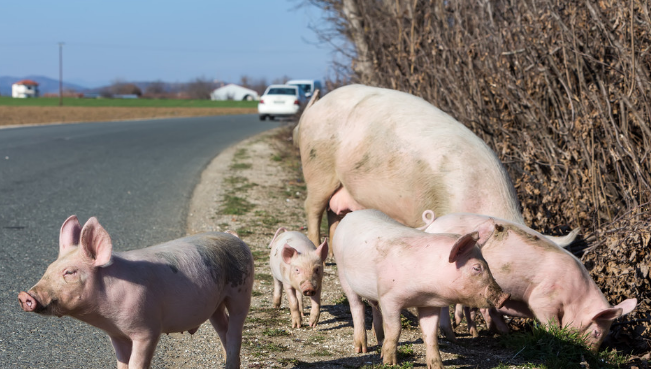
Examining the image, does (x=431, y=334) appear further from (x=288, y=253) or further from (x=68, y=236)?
(x=68, y=236)

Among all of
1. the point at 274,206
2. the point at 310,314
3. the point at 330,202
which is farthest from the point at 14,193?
the point at 310,314

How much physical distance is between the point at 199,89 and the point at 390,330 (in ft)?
478

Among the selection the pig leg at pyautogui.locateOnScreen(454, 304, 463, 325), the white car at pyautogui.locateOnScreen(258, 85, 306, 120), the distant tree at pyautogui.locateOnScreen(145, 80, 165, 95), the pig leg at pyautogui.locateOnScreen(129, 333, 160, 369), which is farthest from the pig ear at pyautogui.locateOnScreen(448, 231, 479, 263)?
the distant tree at pyautogui.locateOnScreen(145, 80, 165, 95)

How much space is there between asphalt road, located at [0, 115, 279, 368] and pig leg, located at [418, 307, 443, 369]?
57.7 inches

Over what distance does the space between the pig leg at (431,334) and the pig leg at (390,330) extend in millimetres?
128

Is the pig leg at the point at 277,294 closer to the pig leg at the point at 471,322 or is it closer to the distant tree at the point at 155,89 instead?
the pig leg at the point at 471,322

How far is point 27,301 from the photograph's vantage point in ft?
8.64

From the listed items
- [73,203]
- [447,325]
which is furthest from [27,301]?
[73,203]

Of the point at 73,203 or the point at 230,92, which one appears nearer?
the point at 73,203

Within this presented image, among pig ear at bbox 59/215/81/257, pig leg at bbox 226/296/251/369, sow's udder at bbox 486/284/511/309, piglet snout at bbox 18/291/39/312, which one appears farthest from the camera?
pig leg at bbox 226/296/251/369

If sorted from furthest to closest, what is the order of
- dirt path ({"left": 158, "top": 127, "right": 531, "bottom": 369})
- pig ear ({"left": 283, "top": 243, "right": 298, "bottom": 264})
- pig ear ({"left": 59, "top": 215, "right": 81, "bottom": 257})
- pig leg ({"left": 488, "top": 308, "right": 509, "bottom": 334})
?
pig ear ({"left": 283, "top": 243, "right": 298, "bottom": 264}), pig leg ({"left": 488, "top": 308, "right": 509, "bottom": 334}), dirt path ({"left": 158, "top": 127, "right": 531, "bottom": 369}), pig ear ({"left": 59, "top": 215, "right": 81, "bottom": 257})

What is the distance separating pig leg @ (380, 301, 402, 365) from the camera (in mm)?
3500

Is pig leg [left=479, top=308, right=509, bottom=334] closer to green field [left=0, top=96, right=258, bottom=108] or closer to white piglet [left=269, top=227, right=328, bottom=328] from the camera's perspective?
white piglet [left=269, top=227, right=328, bottom=328]

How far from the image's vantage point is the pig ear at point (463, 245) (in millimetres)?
3127
